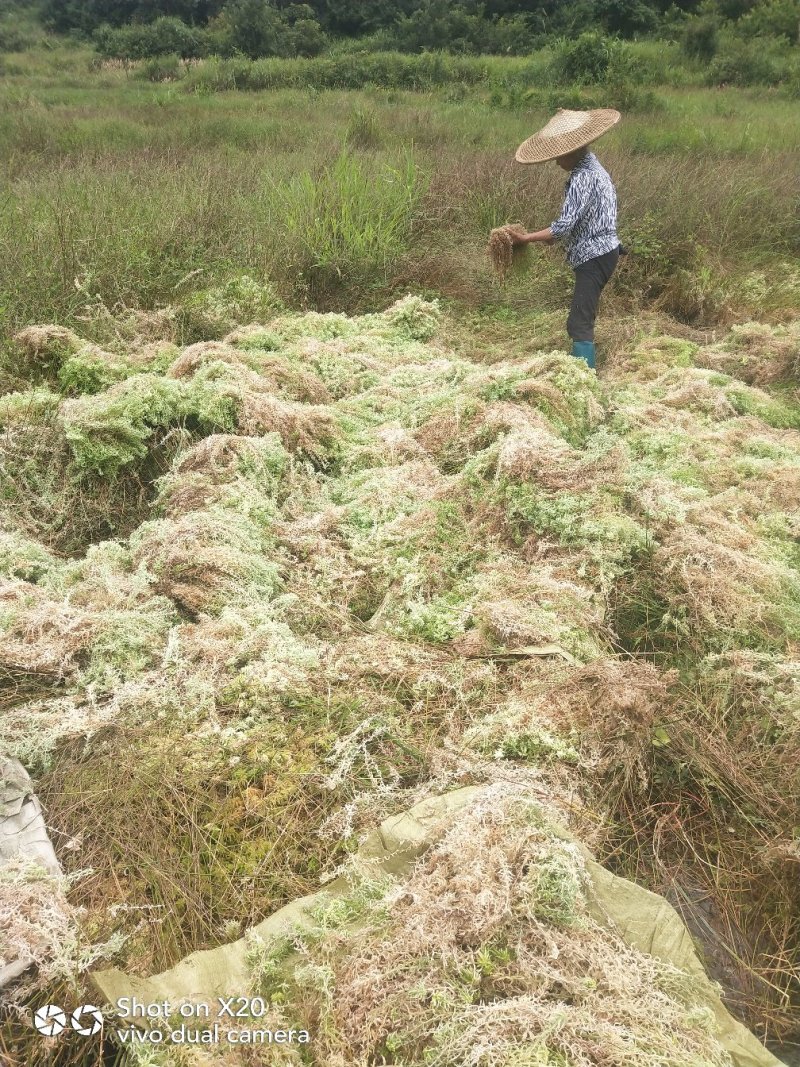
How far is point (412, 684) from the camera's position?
2.38 m

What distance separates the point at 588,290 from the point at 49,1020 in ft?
14.7

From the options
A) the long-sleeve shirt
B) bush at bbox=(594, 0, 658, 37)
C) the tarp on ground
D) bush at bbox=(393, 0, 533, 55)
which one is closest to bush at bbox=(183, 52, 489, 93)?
bush at bbox=(393, 0, 533, 55)

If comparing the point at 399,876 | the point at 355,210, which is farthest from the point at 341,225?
the point at 399,876

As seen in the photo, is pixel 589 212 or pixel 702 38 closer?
pixel 589 212

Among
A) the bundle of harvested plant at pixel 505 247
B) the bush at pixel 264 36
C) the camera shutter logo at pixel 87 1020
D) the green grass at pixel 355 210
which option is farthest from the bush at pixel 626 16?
the camera shutter logo at pixel 87 1020

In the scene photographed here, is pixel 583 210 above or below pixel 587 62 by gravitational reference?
below

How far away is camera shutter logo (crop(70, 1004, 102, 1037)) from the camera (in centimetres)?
150

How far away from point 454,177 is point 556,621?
6022mm

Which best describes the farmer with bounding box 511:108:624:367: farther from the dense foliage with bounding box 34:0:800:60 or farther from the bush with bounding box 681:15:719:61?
the dense foliage with bounding box 34:0:800:60

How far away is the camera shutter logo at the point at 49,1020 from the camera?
4.92ft

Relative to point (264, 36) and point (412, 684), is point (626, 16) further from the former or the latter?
point (412, 684)

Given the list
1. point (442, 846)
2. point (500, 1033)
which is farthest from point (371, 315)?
point (500, 1033)

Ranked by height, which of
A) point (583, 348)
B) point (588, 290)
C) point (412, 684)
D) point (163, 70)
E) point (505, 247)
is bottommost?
point (412, 684)

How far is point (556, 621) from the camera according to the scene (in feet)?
8.32
